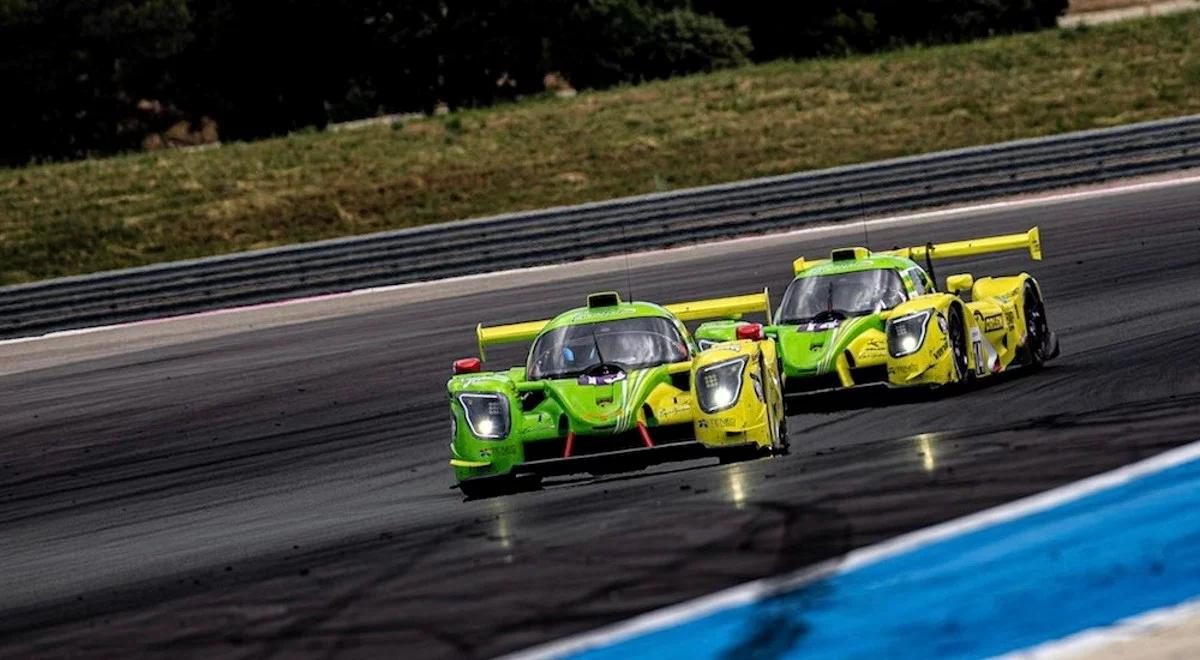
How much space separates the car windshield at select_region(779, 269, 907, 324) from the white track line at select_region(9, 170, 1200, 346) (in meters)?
10.0

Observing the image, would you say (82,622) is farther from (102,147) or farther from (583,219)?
(102,147)

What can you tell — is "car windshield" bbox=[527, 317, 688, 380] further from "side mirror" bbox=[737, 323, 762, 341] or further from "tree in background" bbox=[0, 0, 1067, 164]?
"tree in background" bbox=[0, 0, 1067, 164]

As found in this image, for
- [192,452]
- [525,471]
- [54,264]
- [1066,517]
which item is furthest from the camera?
[54,264]

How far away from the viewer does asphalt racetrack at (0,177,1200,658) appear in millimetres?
7711

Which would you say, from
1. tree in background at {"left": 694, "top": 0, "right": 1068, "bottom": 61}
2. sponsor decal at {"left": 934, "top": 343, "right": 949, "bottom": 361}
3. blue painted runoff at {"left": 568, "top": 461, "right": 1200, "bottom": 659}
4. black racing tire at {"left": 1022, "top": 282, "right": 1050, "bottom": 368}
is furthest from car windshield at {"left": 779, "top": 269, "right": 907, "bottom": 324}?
tree in background at {"left": 694, "top": 0, "right": 1068, "bottom": 61}

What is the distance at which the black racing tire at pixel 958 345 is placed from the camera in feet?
43.1

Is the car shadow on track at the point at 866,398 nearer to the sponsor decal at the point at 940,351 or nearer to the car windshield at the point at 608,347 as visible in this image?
the sponsor decal at the point at 940,351

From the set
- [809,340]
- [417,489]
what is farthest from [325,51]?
[417,489]

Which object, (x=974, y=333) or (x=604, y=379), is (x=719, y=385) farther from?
(x=974, y=333)

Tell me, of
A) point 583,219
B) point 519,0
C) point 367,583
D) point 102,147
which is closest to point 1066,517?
point 367,583

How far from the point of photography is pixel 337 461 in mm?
12789

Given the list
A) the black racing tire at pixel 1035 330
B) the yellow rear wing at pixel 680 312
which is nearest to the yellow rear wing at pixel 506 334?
the yellow rear wing at pixel 680 312

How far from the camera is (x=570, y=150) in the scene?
33344 mm

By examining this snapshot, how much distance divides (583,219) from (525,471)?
14.2 metres
